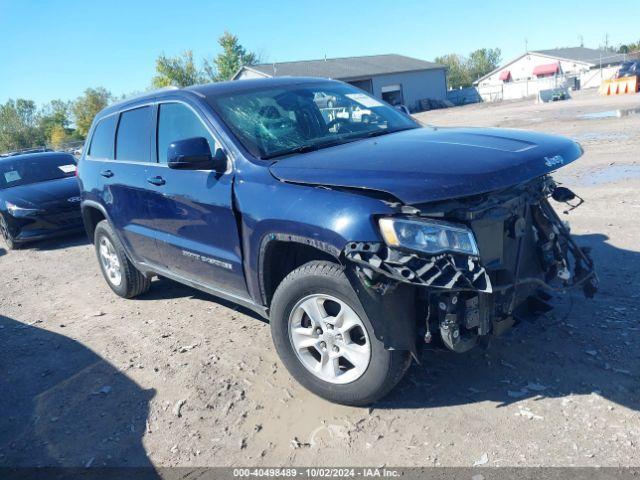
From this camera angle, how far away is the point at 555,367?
346 cm

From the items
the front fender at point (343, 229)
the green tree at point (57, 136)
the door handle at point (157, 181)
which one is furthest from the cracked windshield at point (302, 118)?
the green tree at point (57, 136)

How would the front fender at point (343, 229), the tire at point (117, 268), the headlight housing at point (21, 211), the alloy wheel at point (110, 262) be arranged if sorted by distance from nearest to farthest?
the front fender at point (343, 229), the tire at point (117, 268), the alloy wheel at point (110, 262), the headlight housing at point (21, 211)

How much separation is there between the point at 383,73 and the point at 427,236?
176 feet

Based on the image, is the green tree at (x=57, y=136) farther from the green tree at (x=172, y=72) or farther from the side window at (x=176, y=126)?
the side window at (x=176, y=126)

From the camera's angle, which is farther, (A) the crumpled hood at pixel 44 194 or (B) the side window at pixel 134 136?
(A) the crumpled hood at pixel 44 194

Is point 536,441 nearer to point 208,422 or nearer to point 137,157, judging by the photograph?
point 208,422

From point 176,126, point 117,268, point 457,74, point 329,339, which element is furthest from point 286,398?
point 457,74

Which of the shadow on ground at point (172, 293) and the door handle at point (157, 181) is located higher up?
the door handle at point (157, 181)

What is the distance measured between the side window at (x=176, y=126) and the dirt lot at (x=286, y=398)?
1.61 meters

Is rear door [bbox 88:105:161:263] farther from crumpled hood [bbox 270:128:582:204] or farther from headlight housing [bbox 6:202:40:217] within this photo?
headlight housing [bbox 6:202:40:217]

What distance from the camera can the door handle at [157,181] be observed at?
427 cm

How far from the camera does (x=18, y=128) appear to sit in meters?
73.6

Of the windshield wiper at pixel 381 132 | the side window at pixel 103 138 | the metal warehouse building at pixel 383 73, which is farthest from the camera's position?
the metal warehouse building at pixel 383 73

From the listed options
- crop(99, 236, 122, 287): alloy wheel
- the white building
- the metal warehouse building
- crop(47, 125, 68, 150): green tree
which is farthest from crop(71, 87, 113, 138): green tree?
crop(99, 236, 122, 287): alloy wheel
